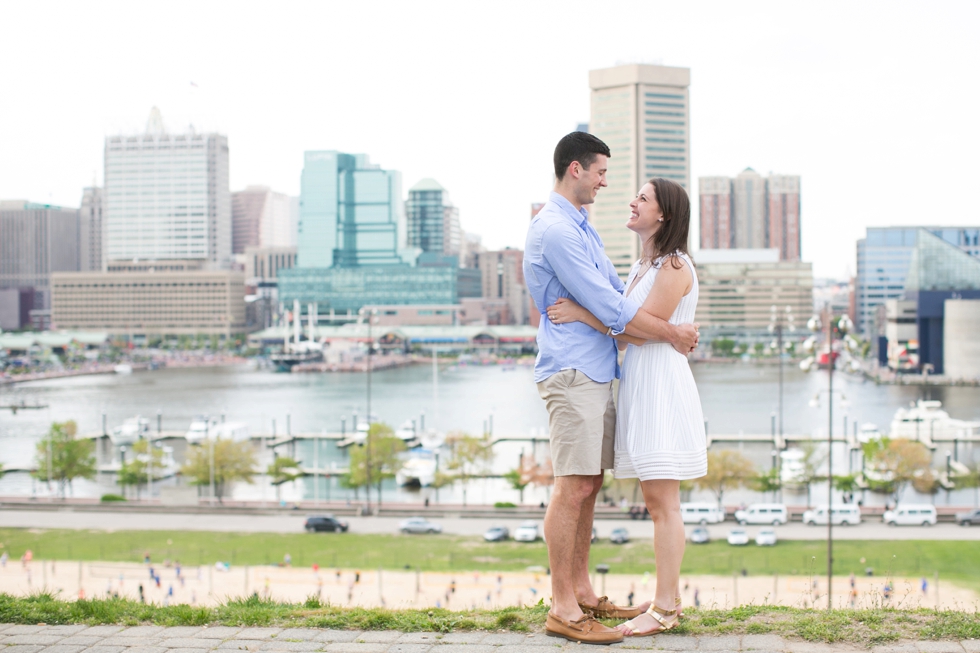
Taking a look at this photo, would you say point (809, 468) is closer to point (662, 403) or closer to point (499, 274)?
point (662, 403)

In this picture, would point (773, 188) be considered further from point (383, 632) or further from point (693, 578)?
point (383, 632)

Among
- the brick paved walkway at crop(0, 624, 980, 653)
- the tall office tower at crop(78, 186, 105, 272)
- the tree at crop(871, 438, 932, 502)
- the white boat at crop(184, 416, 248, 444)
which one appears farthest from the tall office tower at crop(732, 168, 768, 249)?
the brick paved walkway at crop(0, 624, 980, 653)

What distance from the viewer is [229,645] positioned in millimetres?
2816

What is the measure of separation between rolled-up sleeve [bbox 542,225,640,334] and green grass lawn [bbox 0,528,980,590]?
12.1 meters

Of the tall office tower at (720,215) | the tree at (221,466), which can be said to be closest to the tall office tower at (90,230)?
the tall office tower at (720,215)

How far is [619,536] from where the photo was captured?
644 inches

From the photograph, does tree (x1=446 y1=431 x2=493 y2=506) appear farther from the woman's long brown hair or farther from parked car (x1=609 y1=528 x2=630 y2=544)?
the woman's long brown hair

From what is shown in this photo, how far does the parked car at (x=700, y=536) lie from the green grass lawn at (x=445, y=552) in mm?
170

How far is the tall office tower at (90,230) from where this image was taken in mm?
116562

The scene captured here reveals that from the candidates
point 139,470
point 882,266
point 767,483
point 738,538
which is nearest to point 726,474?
point 767,483

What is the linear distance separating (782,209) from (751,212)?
3.94m

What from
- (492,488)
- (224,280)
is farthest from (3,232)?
(492,488)

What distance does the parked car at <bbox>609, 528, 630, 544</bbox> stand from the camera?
640 inches

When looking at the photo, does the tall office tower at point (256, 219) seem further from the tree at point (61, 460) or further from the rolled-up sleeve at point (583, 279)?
the rolled-up sleeve at point (583, 279)
